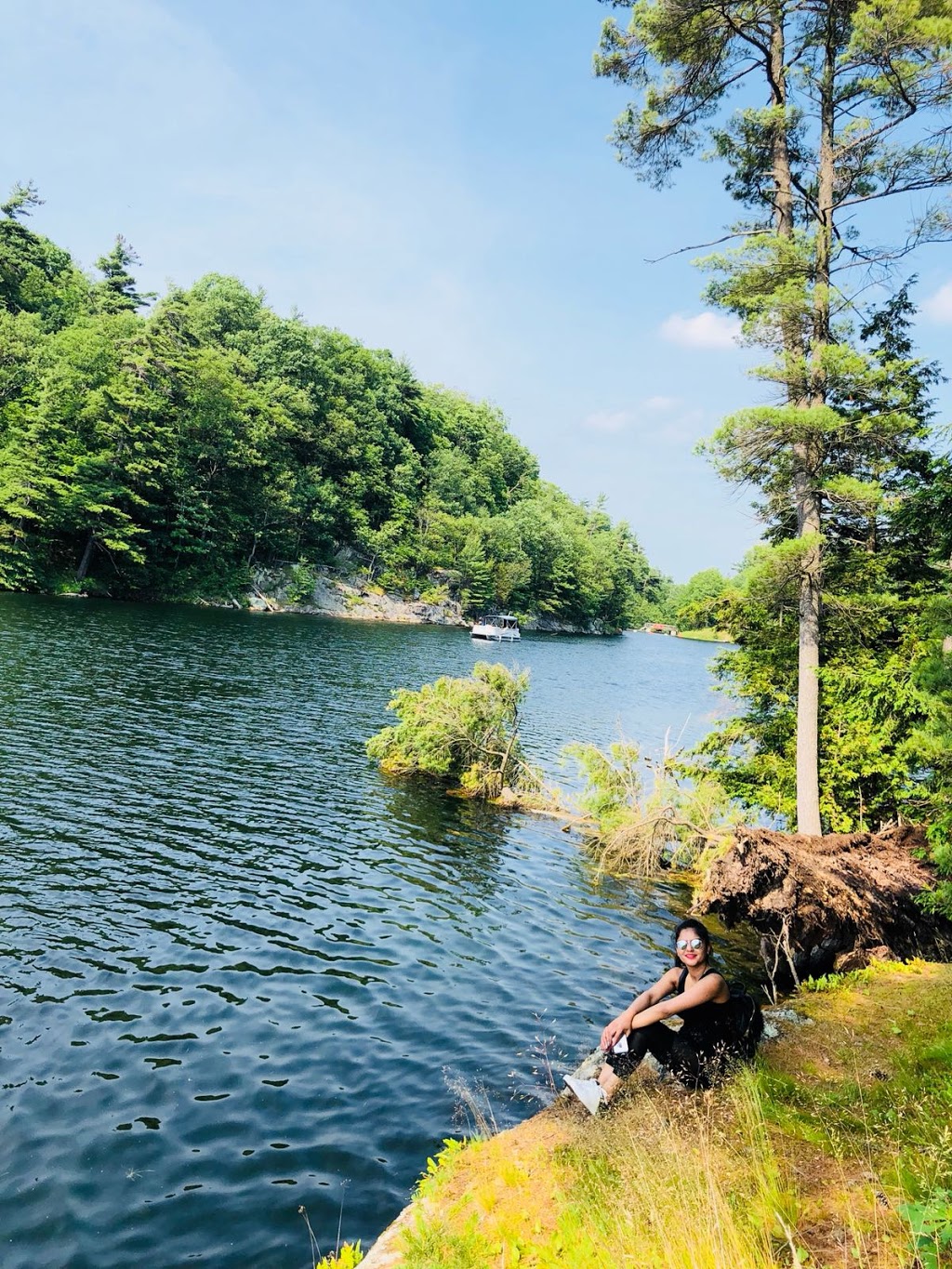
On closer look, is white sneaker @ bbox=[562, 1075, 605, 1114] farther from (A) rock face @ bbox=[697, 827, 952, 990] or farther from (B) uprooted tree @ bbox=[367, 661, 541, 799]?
(B) uprooted tree @ bbox=[367, 661, 541, 799]

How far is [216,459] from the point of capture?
237 feet

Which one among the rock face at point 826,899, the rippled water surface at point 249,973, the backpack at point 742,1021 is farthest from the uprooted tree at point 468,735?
the backpack at point 742,1021

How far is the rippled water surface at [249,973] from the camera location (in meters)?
6.66

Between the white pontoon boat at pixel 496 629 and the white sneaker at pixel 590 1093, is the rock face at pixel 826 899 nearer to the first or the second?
the white sneaker at pixel 590 1093

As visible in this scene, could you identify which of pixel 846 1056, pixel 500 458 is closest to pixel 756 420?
pixel 846 1056

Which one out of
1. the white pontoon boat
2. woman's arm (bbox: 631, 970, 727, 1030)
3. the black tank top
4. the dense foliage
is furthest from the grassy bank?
the white pontoon boat

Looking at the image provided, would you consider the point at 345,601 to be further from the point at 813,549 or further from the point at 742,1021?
the point at 742,1021

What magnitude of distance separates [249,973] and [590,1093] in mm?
5515

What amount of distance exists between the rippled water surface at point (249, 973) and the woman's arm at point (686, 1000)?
2.26 m

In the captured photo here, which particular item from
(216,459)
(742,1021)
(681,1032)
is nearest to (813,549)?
(742,1021)

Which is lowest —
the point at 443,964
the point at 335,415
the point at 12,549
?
the point at 443,964

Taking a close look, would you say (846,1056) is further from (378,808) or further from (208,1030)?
(378,808)

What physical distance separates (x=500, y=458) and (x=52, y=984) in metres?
140

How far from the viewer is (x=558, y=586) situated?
398 ft
